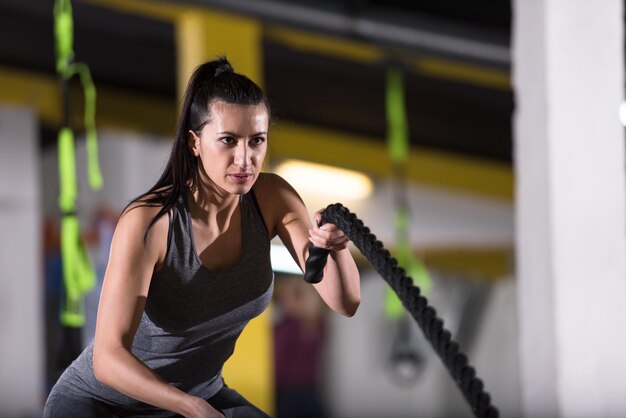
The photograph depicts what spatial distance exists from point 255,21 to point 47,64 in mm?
1482

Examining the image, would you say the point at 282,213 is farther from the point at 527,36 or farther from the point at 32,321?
the point at 32,321

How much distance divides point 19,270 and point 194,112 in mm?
4218

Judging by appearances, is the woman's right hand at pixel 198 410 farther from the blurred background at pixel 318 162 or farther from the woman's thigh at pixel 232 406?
the blurred background at pixel 318 162

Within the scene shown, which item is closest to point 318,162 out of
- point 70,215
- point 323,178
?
point 323,178

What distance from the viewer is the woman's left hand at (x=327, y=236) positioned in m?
0.89

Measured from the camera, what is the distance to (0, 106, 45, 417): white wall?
16.0 feet

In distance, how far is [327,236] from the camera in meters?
0.89

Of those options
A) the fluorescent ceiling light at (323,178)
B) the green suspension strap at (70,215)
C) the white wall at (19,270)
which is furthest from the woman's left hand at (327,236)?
the fluorescent ceiling light at (323,178)

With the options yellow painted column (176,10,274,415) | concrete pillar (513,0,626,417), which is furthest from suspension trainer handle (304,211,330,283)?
yellow painted column (176,10,274,415)

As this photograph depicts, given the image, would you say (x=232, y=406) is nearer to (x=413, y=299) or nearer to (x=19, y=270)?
(x=413, y=299)

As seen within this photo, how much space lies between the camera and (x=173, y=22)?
407cm

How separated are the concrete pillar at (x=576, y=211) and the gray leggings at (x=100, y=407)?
1.52m

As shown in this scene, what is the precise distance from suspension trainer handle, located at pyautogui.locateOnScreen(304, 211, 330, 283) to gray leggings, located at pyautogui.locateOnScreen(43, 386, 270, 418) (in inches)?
5.7

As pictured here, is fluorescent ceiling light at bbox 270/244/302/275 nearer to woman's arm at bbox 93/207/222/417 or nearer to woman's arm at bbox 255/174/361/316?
woman's arm at bbox 255/174/361/316
